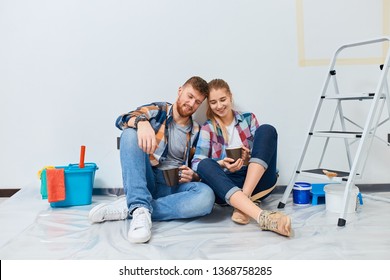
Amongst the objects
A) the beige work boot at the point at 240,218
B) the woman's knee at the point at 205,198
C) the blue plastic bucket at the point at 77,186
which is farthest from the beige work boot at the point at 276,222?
the blue plastic bucket at the point at 77,186

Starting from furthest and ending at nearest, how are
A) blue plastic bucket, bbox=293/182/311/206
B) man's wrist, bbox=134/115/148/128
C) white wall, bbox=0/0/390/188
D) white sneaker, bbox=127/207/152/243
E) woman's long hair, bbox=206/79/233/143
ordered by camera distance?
white wall, bbox=0/0/390/188 < blue plastic bucket, bbox=293/182/311/206 < woman's long hair, bbox=206/79/233/143 < man's wrist, bbox=134/115/148/128 < white sneaker, bbox=127/207/152/243

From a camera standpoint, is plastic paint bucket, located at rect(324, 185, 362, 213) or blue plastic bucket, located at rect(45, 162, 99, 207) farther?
blue plastic bucket, located at rect(45, 162, 99, 207)

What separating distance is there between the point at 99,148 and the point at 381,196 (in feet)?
5.75

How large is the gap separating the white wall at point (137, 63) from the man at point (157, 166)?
45cm

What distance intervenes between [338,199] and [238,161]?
22.4 inches

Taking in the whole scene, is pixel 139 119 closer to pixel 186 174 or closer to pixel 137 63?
pixel 186 174

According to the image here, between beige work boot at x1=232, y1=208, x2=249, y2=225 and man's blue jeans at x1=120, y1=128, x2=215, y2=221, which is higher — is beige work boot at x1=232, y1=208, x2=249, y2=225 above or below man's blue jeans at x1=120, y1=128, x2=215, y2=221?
below

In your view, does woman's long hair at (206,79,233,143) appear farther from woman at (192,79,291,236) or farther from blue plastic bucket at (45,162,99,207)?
blue plastic bucket at (45,162,99,207)

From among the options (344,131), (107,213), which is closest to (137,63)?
(107,213)

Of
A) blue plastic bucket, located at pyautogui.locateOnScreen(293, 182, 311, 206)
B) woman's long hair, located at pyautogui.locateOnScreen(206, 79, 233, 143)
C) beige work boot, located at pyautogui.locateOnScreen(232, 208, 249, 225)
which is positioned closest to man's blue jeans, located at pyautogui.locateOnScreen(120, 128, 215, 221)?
beige work boot, located at pyautogui.locateOnScreen(232, 208, 249, 225)

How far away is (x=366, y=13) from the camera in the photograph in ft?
7.46

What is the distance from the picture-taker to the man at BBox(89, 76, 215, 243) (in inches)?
64.9

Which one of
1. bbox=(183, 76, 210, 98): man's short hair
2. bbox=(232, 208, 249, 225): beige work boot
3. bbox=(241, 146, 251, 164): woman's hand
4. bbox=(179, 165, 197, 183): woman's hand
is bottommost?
bbox=(232, 208, 249, 225): beige work boot
